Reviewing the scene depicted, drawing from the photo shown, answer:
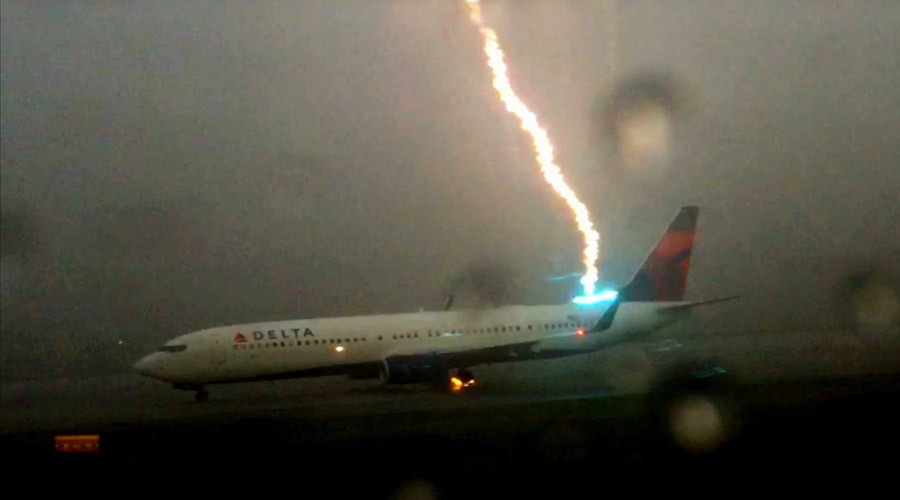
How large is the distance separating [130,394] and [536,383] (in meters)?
12.3

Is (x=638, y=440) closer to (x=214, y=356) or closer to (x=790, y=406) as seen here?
(x=790, y=406)

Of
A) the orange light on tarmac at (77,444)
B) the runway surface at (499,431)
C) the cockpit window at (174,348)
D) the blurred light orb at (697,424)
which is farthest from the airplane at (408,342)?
the orange light on tarmac at (77,444)

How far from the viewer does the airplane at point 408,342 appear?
31.1m

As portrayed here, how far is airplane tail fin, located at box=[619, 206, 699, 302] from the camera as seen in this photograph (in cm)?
3888

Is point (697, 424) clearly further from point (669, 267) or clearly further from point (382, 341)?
point (669, 267)

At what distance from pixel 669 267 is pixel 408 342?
11470mm

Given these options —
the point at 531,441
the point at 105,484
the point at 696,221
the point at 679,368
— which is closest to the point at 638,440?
the point at 531,441

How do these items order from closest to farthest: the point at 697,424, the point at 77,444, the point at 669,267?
the point at 697,424
the point at 77,444
the point at 669,267

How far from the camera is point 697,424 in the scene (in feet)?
A: 50.5

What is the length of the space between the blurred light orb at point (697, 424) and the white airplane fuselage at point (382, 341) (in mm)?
14773

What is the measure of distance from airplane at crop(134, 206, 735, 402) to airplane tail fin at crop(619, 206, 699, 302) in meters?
0.15

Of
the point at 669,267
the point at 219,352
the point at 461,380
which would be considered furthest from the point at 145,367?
→ the point at 669,267

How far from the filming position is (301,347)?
3256cm

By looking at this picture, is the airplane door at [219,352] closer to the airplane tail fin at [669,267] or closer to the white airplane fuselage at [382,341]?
the white airplane fuselage at [382,341]
